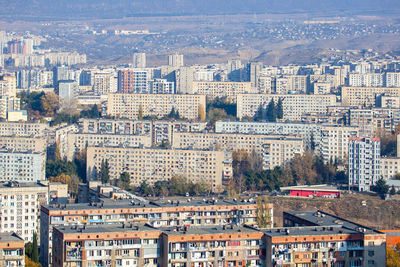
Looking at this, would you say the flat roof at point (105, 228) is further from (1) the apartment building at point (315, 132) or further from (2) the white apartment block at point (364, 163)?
(1) the apartment building at point (315, 132)

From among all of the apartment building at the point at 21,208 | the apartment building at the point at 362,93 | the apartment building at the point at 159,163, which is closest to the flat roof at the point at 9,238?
the apartment building at the point at 21,208

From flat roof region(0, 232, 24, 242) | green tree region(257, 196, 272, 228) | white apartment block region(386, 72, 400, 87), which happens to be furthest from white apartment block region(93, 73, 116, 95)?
flat roof region(0, 232, 24, 242)

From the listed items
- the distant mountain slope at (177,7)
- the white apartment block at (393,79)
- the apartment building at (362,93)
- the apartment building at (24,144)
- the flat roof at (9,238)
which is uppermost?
the distant mountain slope at (177,7)

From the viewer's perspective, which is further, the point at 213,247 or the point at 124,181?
the point at 124,181

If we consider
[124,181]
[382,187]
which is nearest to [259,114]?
[124,181]

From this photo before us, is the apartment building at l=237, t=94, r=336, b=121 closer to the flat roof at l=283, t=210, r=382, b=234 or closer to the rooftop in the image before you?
the rooftop

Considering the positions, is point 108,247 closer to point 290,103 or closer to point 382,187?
point 382,187
